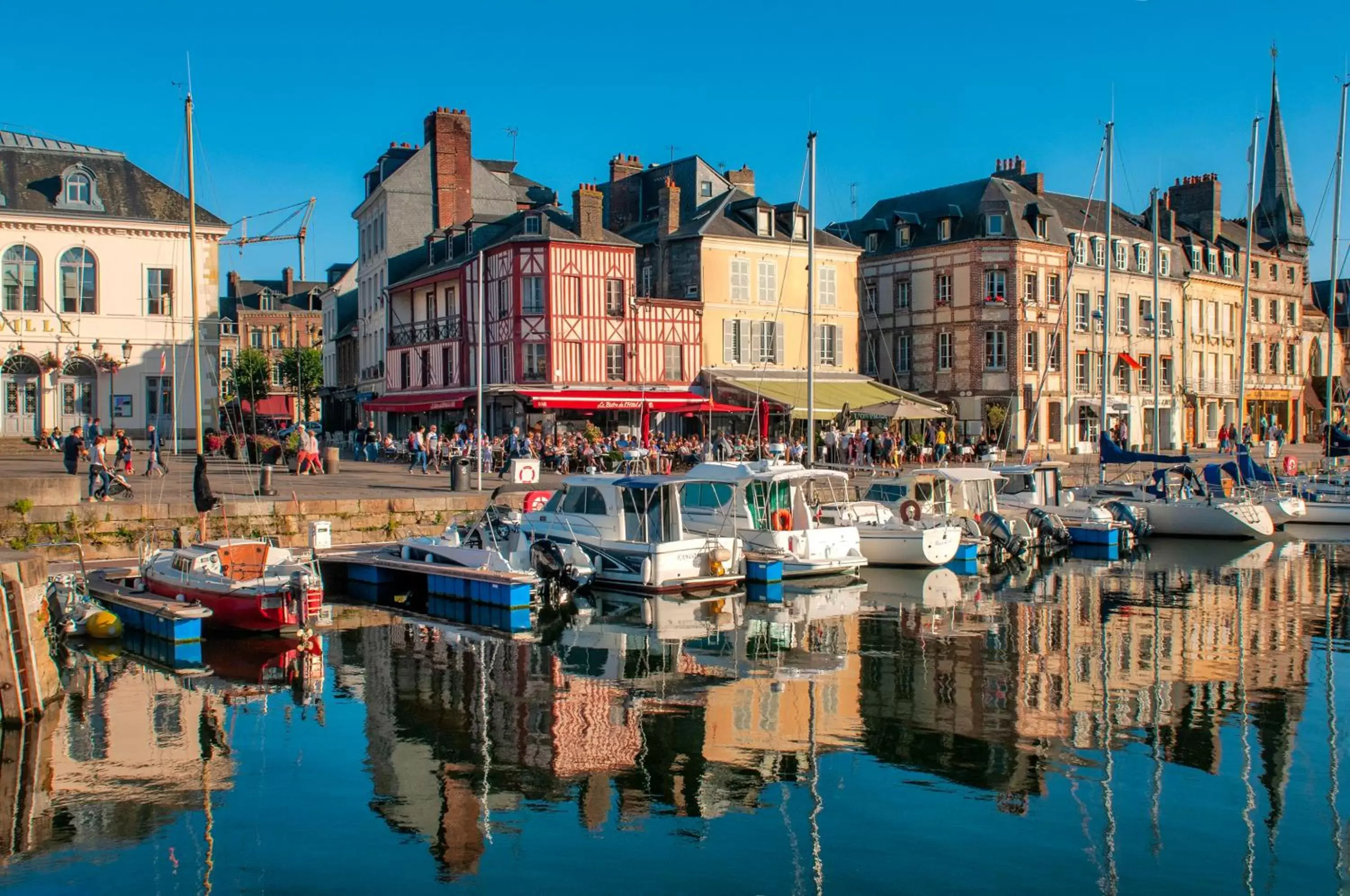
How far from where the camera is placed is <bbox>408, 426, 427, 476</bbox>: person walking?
29.2m

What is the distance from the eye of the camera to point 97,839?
8805mm

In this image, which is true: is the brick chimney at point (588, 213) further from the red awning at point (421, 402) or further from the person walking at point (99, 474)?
the person walking at point (99, 474)

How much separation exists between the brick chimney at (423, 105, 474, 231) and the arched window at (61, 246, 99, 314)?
41.8 feet

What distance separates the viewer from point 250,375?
64438 mm

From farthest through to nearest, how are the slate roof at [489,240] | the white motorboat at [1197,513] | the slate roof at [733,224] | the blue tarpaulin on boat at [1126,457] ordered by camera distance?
the slate roof at [733,224] → the slate roof at [489,240] → the blue tarpaulin on boat at [1126,457] → the white motorboat at [1197,513]

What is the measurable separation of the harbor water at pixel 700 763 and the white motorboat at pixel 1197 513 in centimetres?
1155

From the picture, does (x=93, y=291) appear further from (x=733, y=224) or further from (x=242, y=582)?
(x=242, y=582)

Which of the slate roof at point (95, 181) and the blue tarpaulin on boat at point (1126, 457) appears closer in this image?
the blue tarpaulin on boat at point (1126, 457)

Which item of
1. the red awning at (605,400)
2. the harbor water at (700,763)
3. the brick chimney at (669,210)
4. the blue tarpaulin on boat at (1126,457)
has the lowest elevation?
the harbor water at (700,763)

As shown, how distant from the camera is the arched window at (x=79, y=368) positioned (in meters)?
32.6

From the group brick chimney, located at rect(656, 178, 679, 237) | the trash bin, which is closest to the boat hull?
the trash bin

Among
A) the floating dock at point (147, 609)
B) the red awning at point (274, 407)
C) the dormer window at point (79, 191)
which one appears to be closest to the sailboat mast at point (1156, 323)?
the floating dock at point (147, 609)

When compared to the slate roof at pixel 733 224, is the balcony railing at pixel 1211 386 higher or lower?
lower

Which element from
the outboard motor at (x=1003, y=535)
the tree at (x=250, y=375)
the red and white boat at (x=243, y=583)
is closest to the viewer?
the red and white boat at (x=243, y=583)
